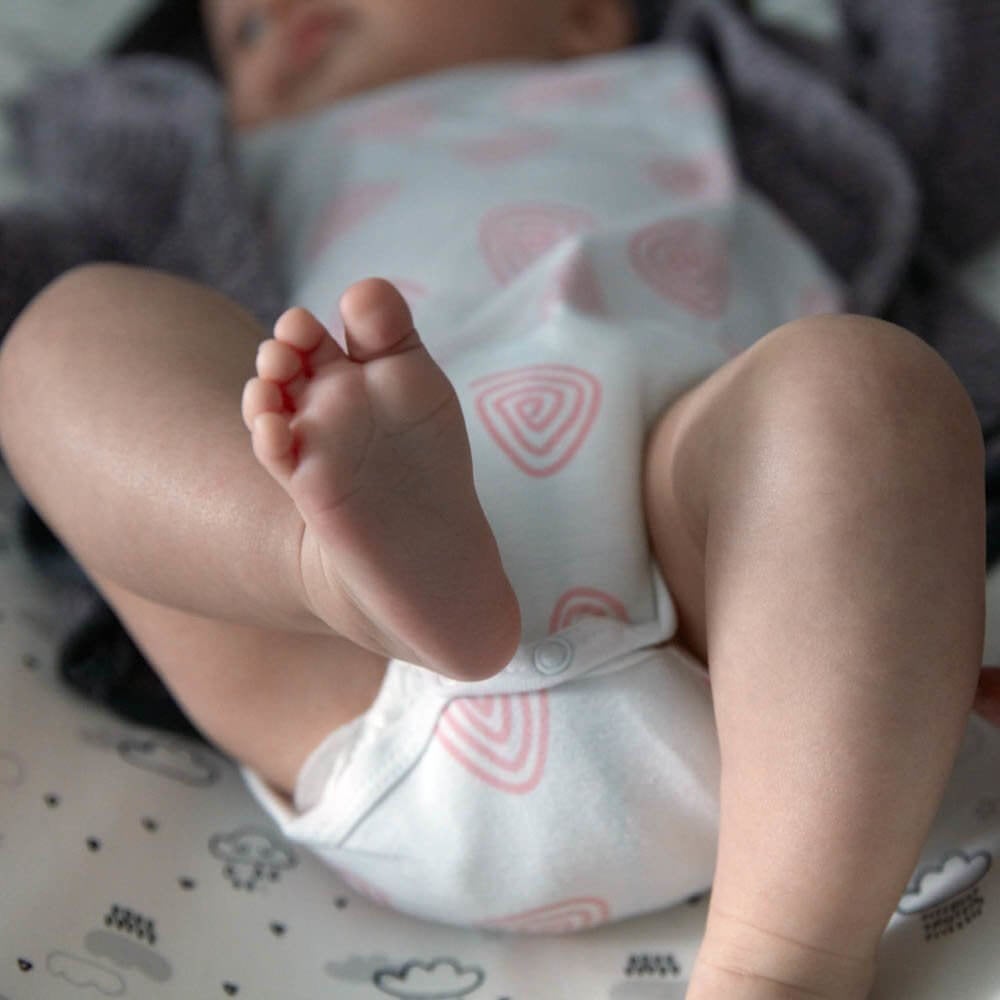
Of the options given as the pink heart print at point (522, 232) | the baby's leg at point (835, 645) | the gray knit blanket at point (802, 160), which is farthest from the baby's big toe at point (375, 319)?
the gray knit blanket at point (802, 160)

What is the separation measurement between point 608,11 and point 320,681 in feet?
3.04

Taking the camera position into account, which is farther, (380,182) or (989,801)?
(380,182)

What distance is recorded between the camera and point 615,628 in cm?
59

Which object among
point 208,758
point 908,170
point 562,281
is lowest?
point 208,758

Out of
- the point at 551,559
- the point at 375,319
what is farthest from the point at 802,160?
the point at 375,319

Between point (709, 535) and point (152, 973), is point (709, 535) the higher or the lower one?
the higher one

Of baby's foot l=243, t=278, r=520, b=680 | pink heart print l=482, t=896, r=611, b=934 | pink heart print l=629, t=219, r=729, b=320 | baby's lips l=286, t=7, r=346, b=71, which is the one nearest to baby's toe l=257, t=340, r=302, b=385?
baby's foot l=243, t=278, r=520, b=680

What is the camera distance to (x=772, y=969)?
0.50 meters

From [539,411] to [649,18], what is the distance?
896 mm

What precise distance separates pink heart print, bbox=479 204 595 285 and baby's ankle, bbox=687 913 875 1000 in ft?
1.55

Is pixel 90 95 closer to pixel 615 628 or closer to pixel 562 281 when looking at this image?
pixel 562 281

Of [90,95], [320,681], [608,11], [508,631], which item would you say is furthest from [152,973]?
[608,11]

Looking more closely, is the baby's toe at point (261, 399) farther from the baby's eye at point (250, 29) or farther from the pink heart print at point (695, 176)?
the baby's eye at point (250, 29)

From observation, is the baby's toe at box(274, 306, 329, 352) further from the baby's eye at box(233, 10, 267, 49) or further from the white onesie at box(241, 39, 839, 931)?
the baby's eye at box(233, 10, 267, 49)
